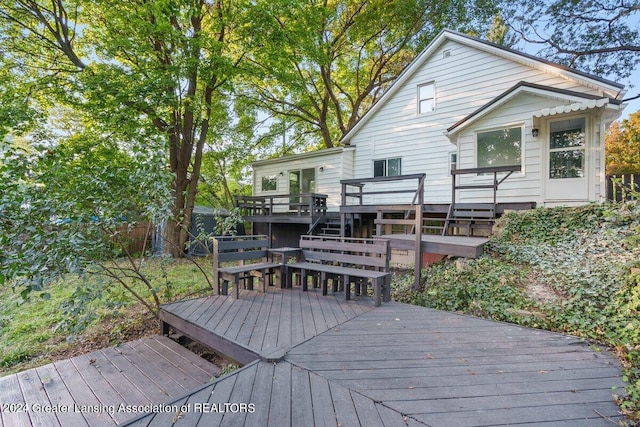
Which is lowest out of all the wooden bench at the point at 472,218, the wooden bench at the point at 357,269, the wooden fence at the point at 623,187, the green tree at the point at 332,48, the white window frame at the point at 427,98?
the wooden bench at the point at 357,269

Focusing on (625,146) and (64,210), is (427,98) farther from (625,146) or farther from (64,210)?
(625,146)

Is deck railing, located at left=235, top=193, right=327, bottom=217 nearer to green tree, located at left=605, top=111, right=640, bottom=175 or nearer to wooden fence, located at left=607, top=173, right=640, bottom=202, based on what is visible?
wooden fence, located at left=607, top=173, right=640, bottom=202

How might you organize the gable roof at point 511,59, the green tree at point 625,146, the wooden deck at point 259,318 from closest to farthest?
the wooden deck at point 259,318, the gable roof at point 511,59, the green tree at point 625,146

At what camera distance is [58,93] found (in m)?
7.80

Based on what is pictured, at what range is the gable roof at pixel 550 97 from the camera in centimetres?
567

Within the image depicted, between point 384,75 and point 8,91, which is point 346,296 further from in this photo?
point 384,75

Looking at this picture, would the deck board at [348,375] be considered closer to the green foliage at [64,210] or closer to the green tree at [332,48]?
the green foliage at [64,210]

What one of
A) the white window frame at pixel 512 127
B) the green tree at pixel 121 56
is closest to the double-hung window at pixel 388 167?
the white window frame at pixel 512 127

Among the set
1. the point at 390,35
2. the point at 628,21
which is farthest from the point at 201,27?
the point at 628,21

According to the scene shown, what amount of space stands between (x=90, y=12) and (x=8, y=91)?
138 inches

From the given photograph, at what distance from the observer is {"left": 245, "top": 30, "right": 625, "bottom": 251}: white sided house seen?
6332mm

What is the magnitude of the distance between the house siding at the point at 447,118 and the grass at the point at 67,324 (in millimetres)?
7350

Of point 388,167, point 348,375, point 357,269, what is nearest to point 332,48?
point 388,167

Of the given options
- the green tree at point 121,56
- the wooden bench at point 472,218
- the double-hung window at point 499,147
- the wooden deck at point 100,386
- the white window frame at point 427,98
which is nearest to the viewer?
the wooden deck at point 100,386
